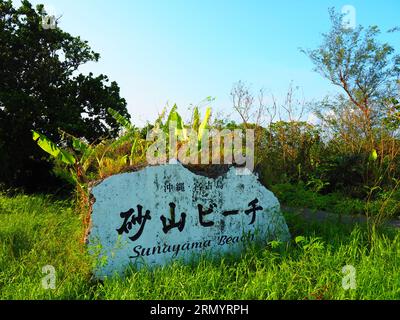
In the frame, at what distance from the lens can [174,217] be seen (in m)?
4.34

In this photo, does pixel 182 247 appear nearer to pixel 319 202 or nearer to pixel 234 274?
pixel 234 274

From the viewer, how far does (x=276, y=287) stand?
3508 mm

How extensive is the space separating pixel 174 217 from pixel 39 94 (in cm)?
632

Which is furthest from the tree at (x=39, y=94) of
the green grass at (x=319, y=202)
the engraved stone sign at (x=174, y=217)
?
the engraved stone sign at (x=174, y=217)

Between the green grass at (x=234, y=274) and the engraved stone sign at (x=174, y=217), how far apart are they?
0.18 m

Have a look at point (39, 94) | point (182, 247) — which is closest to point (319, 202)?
point (182, 247)

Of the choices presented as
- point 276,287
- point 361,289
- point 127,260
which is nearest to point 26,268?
point 127,260

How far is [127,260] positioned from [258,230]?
1396 mm

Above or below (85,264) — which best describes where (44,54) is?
above

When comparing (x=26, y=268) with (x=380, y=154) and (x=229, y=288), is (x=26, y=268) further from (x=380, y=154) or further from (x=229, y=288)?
(x=380, y=154)

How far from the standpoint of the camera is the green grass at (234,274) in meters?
3.52

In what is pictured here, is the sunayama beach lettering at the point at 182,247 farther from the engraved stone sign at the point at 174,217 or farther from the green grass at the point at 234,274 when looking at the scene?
the green grass at the point at 234,274
